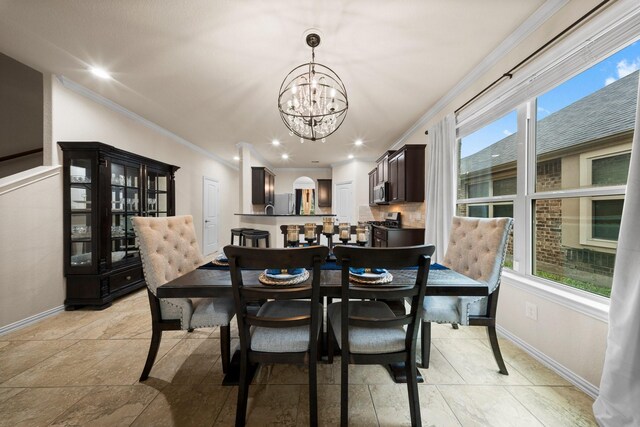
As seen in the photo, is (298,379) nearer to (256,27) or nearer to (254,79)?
(256,27)

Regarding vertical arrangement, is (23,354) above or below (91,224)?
below

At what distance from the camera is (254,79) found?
2633mm

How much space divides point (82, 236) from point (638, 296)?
4.44 meters

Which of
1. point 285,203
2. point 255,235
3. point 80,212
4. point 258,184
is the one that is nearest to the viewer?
point 80,212

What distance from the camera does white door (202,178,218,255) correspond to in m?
5.63

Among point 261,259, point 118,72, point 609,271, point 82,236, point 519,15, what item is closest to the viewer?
point 261,259

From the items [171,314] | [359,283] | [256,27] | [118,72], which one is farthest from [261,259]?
[118,72]

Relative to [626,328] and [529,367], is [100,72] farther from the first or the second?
[529,367]

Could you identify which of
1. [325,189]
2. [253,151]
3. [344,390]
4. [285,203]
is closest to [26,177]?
[344,390]

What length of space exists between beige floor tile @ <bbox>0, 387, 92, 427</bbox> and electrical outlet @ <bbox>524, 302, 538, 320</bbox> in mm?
3153

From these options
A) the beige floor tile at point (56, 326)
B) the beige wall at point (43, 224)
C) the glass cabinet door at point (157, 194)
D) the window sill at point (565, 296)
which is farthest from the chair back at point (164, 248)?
the window sill at point (565, 296)

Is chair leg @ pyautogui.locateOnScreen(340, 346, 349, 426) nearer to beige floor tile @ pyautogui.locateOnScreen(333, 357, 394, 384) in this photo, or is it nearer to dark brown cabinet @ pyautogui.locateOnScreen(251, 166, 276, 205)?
beige floor tile @ pyautogui.locateOnScreen(333, 357, 394, 384)

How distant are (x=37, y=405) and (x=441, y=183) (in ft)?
12.8

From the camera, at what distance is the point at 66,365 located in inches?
69.1
